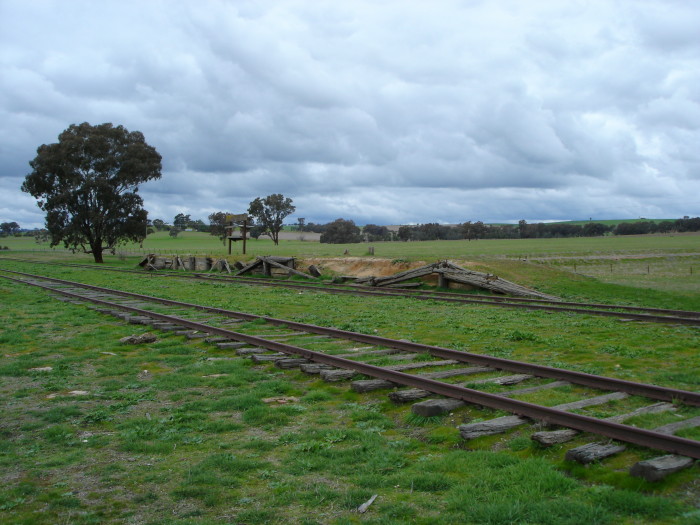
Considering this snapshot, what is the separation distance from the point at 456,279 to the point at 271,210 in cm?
9306

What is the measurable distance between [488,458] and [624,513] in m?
1.35

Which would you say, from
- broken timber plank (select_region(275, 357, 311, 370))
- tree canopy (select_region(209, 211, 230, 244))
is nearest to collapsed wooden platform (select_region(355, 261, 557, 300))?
broken timber plank (select_region(275, 357, 311, 370))

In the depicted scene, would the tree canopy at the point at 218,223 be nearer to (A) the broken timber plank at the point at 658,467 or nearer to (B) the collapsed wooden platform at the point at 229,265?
(B) the collapsed wooden platform at the point at 229,265

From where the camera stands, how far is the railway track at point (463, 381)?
559 centimetres

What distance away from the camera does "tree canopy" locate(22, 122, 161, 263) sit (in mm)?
58469

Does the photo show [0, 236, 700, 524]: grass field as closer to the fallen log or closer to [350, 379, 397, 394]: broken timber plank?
[350, 379, 397, 394]: broken timber plank

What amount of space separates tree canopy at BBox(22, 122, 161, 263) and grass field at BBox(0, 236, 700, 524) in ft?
169

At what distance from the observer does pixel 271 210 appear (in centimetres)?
11488

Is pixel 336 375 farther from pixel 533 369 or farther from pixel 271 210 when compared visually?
pixel 271 210

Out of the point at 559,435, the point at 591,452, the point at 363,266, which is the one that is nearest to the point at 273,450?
the point at 559,435

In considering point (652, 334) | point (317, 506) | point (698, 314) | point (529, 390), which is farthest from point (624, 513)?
point (698, 314)

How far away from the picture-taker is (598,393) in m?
7.47

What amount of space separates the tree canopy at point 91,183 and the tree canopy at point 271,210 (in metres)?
51.9

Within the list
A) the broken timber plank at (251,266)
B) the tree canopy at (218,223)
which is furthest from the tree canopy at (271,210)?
the broken timber plank at (251,266)
